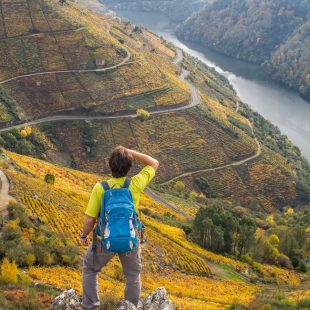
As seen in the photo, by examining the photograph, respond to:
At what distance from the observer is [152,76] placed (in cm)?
10662

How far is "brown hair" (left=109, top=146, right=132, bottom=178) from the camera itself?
10.1 m

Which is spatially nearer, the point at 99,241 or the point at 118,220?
the point at 118,220

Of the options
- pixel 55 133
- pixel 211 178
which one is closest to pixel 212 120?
pixel 211 178

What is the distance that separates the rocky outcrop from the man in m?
0.27

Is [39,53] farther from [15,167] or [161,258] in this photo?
[161,258]

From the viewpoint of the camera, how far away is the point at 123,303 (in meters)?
12.2

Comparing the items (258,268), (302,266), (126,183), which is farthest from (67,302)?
(302,266)

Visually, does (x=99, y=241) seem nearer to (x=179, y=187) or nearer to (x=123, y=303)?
(x=123, y=303)

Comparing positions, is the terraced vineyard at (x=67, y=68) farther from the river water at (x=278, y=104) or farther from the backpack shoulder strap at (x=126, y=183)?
the backpack shoulder strap at (x=126, y=183)

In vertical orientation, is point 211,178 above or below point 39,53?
below

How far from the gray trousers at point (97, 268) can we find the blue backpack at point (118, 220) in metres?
0.78

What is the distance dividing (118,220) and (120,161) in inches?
52.0

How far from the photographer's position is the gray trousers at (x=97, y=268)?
1105 cm

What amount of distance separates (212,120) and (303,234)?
5327 cm
